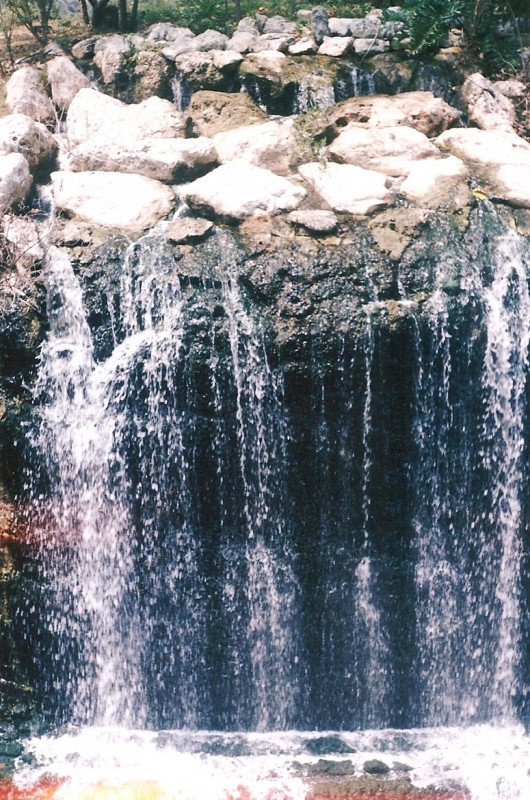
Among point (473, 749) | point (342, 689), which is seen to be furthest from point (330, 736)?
point (473, 749)

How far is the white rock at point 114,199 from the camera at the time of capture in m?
4.94

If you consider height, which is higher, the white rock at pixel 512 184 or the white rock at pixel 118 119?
the white rock at pixel 118 119

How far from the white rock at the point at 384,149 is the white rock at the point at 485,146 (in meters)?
0.22

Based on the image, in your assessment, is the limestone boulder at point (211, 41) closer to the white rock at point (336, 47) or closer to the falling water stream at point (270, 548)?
the white rock at point (336, 47)

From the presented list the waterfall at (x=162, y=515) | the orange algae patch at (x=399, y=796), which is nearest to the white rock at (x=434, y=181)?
the waterfall at (x=162, y=515)

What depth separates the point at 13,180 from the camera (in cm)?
525

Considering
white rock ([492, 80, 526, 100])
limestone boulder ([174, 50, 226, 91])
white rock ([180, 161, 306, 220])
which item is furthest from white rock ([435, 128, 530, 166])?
limestone boulder ([174, 50, 226, 91])

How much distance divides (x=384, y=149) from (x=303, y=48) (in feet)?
5.97

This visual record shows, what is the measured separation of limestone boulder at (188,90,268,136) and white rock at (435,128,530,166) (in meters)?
1.55

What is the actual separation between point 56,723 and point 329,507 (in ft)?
7.54

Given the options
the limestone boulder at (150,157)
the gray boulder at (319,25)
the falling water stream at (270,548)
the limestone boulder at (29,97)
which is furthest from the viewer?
the gray boulder at (319,25)

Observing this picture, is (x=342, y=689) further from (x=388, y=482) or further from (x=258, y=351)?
(x=258, y=351)

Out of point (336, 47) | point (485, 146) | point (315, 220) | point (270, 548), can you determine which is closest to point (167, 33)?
point (336, 47)

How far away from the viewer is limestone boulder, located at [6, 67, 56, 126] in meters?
6.31
